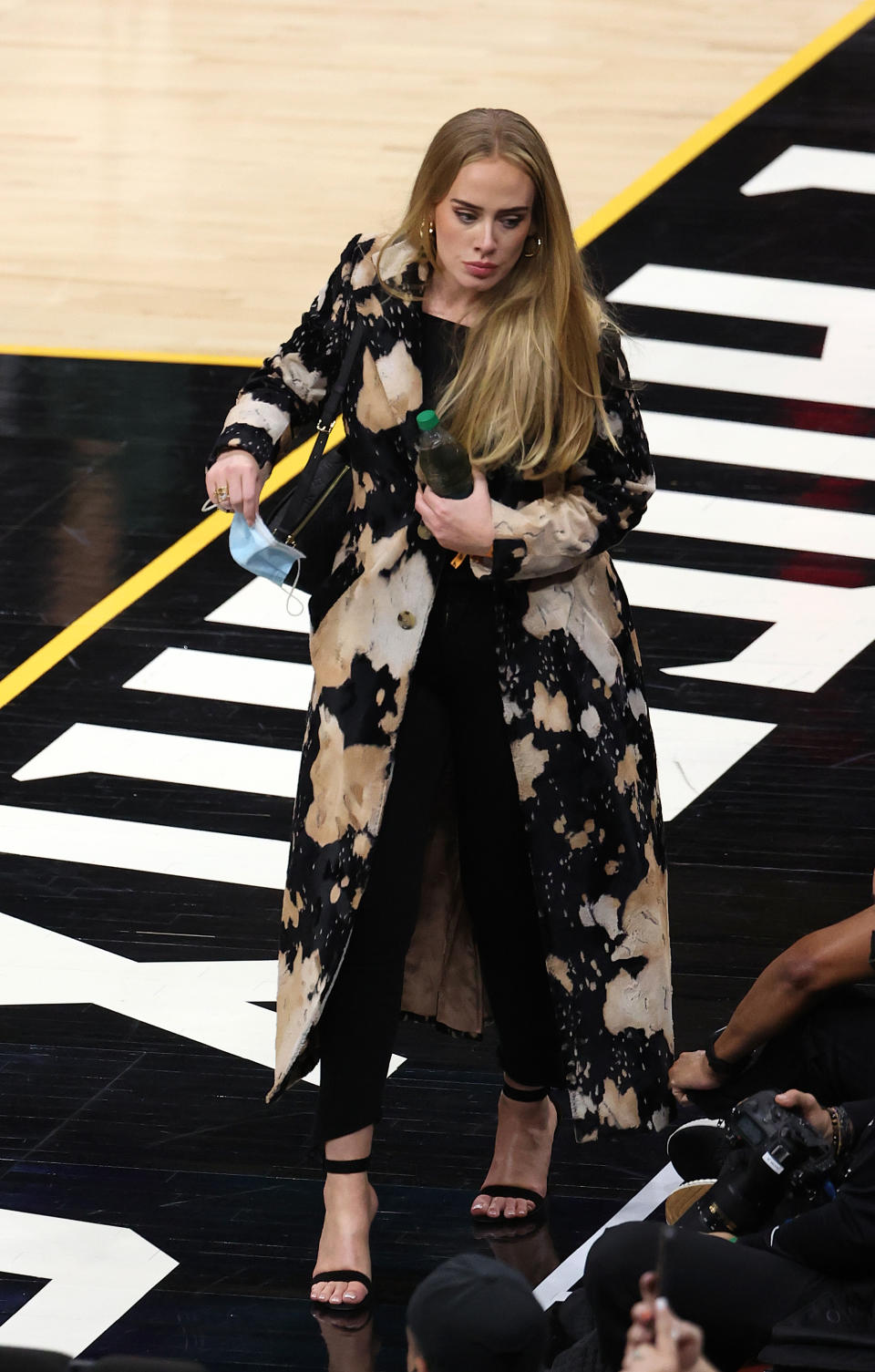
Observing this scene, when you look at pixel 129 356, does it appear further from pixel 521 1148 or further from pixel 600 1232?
pixel 600 1232

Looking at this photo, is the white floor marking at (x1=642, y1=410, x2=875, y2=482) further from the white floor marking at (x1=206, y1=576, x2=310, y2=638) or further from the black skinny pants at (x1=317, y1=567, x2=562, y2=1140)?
the black skinny pants at (x1=317, y1=567, x2=562, y2=1140)

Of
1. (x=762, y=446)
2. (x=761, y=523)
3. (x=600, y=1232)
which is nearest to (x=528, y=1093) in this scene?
(x=600, y=1232)

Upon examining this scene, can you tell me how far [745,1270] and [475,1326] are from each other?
28.1 inches

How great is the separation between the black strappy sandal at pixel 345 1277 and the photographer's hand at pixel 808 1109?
66 centimetres

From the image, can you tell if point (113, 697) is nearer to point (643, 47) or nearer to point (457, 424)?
point (457, 424)

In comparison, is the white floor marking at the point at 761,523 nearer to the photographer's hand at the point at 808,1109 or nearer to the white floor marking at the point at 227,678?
the white floor marking at the point at 227,678

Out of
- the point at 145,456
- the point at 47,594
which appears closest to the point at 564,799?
the point at 47,594

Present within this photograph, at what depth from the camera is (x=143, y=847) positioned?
5121 mm

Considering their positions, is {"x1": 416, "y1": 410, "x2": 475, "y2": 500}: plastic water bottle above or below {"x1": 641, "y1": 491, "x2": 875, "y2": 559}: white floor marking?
below

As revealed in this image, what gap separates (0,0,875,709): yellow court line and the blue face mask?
2.33 metres

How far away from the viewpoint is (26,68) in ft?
34.9

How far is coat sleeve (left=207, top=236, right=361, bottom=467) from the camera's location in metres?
3.61

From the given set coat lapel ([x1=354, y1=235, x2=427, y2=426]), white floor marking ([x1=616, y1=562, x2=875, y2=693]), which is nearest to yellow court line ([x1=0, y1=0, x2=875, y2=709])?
white floor marking ([x1=616, y1=562, x2=875, y2=693])

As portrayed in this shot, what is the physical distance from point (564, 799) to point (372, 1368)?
877mm
